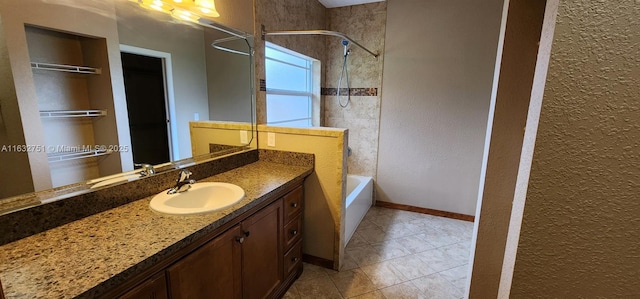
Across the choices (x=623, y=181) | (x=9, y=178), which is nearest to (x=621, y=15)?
(x=623, y=181)

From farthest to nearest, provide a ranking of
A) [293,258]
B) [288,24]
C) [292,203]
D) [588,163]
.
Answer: [288,24]
[293,258]
[292,203]
[588,163]

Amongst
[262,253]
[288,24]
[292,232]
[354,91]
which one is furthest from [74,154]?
[354,91]

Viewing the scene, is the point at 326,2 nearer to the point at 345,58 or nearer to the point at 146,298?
the point at 345,58

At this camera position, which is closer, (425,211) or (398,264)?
(398,264)

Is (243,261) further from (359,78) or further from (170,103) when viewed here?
(359,78)

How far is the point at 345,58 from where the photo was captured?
3.38 meters

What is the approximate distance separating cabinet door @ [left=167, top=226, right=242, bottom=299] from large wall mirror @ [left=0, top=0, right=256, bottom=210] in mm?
601

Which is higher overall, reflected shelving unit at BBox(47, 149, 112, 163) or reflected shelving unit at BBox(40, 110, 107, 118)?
reflected shelving unit at BBox(40, 110, 107, 118)

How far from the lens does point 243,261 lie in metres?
1.42

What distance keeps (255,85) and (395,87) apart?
5.81 ft

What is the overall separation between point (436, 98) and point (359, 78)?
0.92 m

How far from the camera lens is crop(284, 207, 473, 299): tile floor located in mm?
A: 1973

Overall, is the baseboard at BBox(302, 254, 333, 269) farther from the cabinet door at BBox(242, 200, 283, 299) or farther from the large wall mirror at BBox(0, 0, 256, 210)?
the large wall mirror at BBox(0, 0, 256, 210)

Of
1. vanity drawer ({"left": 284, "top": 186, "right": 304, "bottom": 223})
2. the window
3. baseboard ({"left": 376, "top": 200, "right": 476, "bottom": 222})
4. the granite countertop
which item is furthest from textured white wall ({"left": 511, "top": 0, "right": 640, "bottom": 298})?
baseboard ({"left": 376, "top": 200, "right": 476, "bottom": 222})
